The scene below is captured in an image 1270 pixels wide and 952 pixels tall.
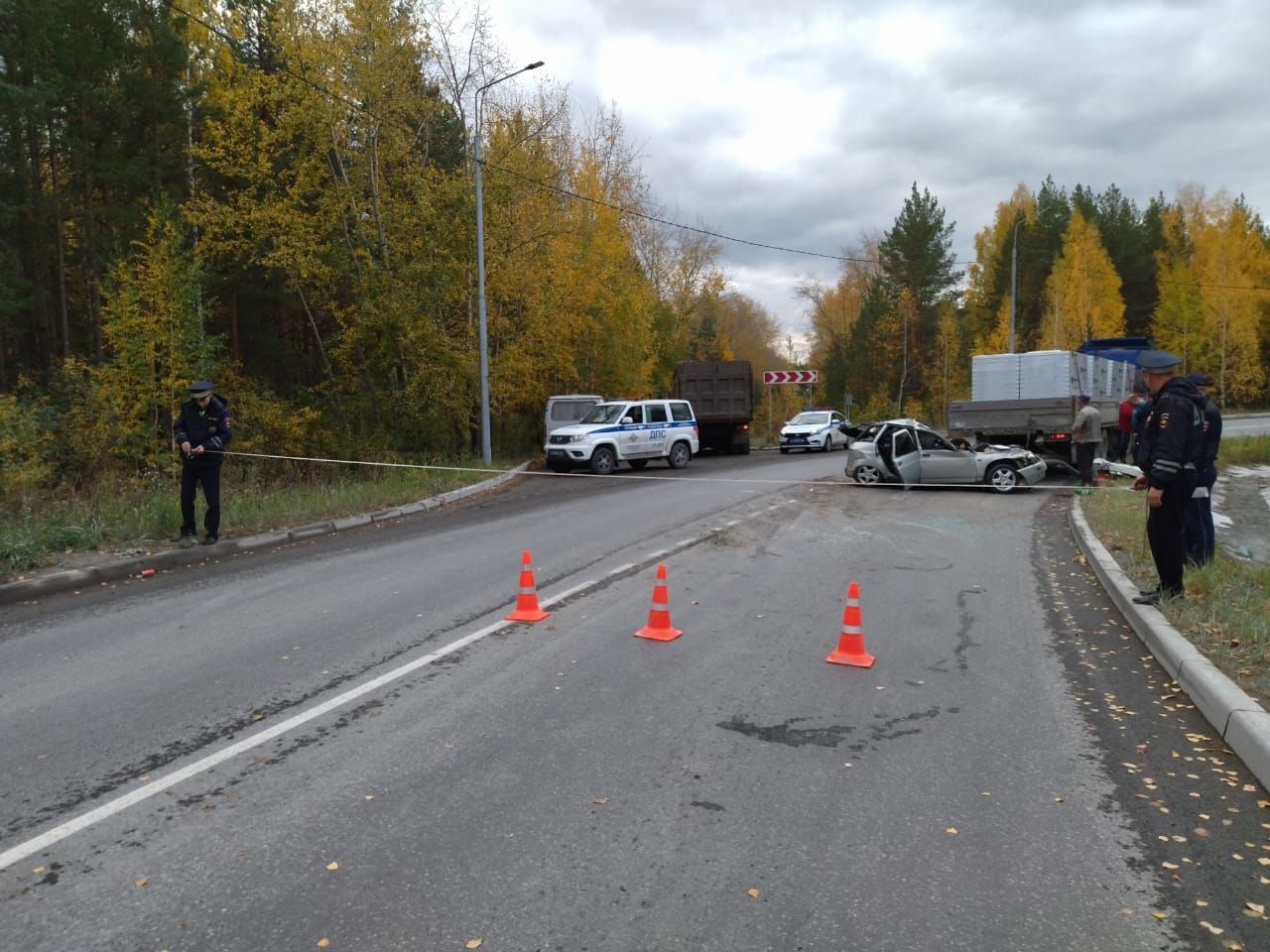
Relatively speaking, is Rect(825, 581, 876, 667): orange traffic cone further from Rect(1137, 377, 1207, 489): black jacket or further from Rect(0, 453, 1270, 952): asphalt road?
Rect(1137, 377, 1207, 489): black jacket

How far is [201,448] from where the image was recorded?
33.5 feet

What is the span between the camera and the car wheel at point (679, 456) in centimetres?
2358

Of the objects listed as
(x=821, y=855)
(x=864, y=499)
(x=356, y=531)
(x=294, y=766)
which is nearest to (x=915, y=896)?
(x=821, y=855)

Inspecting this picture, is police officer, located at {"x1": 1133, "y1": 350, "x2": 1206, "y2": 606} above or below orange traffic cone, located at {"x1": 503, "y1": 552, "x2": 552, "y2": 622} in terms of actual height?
above

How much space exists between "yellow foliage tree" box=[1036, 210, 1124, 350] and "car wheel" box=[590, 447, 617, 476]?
4305cm

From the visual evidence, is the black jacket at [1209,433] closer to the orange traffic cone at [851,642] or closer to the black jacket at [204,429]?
the orange traffic cone at [851,642]

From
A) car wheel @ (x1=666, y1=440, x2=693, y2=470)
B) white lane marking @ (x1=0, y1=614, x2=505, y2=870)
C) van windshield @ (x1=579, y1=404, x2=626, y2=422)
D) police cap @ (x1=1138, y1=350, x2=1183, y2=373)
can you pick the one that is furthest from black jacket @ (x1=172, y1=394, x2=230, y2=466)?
car wheel @ (x1=666, y1=440, x2=693, y2=470)

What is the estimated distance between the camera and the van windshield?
22.2m

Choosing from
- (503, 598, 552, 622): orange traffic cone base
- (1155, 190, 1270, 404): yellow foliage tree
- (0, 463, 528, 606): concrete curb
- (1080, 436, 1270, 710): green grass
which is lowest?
(0, 463, 528, 606): concrete curb

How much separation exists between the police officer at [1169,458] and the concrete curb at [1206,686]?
1.43ft

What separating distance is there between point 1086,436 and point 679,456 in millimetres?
10199

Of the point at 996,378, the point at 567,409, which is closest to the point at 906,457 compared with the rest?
the point at 996,378

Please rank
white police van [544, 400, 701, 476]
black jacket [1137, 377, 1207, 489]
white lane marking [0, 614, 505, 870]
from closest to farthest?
white lane marking [0, 614, 505, 870] < black jacket [1137, 377, 1207, 489] < white police van [544, 400, 701, 476]

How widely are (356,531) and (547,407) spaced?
12140mm
